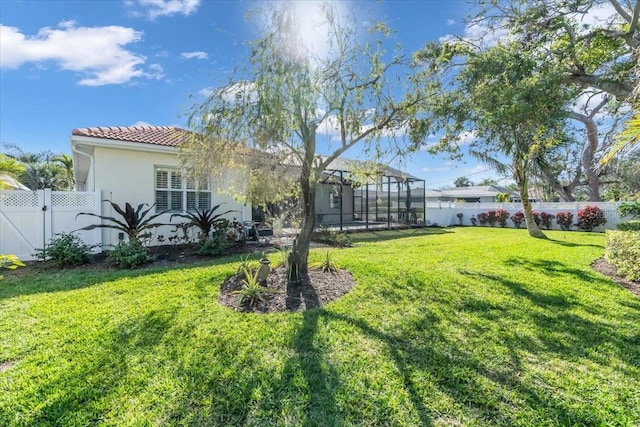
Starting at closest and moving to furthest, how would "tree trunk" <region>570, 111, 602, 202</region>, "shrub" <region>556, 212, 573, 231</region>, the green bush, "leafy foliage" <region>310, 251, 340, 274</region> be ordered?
1. the green bush
2. "leafy foliage" <region>310, 251, 340, 274</region>
3. "tree trunk" <region>570, 111, 602, 202</region>
4. "shrub" <region>556, 212, 573, 231</region>

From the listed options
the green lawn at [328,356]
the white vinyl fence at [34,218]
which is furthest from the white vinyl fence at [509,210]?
the white vinyl fence at [34,218]

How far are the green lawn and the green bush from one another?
3.91 feet

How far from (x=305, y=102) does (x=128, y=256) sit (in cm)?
590

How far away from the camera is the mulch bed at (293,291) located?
4797 millimetres

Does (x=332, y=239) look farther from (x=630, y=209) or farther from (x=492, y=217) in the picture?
(x=630, y=209)

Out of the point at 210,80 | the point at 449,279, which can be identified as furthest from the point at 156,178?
the point at 449,279


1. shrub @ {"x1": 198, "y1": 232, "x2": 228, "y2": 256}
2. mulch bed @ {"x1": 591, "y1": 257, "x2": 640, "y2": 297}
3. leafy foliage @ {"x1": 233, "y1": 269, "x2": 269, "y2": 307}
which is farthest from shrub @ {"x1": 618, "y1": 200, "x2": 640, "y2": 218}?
shrub @ {"x1": 198, "y1": 232, "x2": 228, "y2": 256}

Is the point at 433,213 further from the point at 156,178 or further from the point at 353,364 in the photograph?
the point at 353,364

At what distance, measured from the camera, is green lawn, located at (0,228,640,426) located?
2.57m

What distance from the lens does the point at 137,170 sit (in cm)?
976

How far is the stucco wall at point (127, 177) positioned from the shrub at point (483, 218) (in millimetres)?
18036

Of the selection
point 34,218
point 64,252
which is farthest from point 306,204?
point 34,218

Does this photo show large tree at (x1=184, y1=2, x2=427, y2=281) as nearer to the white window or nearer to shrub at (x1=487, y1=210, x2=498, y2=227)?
the white window

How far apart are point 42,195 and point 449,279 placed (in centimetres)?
1067
